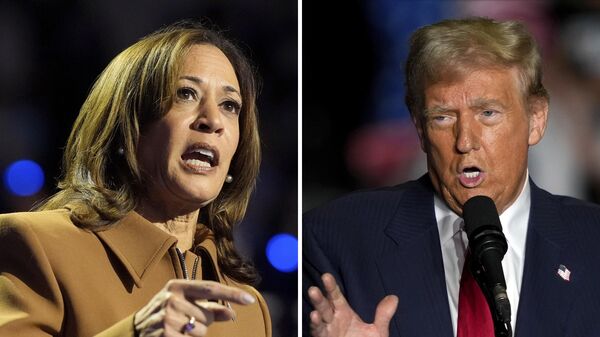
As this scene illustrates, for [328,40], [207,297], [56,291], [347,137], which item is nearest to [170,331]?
[207,297]

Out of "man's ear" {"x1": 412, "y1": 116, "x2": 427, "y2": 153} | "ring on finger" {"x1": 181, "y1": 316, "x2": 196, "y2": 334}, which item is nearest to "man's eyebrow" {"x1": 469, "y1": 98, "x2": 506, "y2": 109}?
"man's ear" {"x1": 412, "y1": 116, "x2": 427, "y2": 153}

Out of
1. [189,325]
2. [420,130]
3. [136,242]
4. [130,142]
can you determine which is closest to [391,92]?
[420,130]

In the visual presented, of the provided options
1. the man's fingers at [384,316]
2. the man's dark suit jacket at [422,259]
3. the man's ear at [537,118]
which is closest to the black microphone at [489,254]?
the man's fingers at [384,316]

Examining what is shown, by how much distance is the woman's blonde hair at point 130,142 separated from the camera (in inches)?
123

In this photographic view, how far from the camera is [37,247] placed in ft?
Answer: 9.78

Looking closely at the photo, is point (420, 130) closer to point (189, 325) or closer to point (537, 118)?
point (537, 118)

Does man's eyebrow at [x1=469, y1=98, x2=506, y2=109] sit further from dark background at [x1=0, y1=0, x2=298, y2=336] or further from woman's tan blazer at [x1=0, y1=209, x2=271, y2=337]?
woman's tan blazer at [x1=0, y1=209, x2=271, y2=337]

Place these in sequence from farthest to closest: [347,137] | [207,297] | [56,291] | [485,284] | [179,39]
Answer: [347,137]
[179,39]
[56,291]
[207,297]
[485,284]

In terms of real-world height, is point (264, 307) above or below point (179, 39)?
below

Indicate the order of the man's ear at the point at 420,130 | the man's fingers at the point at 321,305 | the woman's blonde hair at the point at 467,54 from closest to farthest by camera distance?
1. the man's fingers at the point at 321,305
2. the woman's blonde hair at the point at 467,54
3. the man's ear at the point at 420,130

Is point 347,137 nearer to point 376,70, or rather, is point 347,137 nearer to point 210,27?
point 376,70

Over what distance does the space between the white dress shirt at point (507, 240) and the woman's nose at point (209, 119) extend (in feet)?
2.66

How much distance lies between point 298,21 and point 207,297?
1203mm

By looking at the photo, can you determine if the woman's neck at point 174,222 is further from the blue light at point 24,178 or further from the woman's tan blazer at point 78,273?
the blue light at point 24,178
